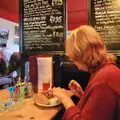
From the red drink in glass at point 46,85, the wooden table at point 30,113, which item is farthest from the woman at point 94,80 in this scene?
the red drink in glass at point 46,85

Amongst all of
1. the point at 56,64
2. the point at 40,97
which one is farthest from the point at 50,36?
the point at 40,97

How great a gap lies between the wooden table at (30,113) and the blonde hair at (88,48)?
1.38 ft

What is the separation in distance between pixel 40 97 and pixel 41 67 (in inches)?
17.2

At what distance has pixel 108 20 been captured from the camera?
7.14 ft

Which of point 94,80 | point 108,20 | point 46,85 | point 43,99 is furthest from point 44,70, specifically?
point 94,80

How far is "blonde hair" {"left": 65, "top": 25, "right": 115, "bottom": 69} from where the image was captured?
1271mm

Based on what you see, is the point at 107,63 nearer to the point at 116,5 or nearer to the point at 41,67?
the point at 41,67

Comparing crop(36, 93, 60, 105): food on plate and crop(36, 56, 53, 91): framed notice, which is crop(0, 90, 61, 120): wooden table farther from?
crop(36, 56, 53, 91): framed notice

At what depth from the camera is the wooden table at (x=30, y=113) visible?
132 cm

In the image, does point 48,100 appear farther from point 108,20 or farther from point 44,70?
point 108,20

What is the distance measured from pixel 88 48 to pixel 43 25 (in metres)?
1.39

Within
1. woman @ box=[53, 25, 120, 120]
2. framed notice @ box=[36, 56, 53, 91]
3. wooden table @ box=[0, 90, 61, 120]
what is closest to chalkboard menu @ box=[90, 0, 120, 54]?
framed notice @ box=[36, 56, 53, 91]

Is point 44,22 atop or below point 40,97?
atop

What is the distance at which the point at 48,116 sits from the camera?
1365mm
